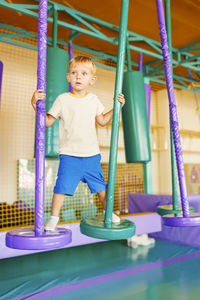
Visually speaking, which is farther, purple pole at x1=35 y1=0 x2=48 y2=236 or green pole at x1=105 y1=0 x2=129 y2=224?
green pole at x1=105 y1=0 x2=129 y2=224

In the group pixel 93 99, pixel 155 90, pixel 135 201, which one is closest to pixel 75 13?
pixel 93 99

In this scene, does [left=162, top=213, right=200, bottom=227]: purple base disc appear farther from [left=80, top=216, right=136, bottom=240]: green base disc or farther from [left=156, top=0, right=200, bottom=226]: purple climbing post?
[left=80, top=216, right=136, bottom=240]: green base disc

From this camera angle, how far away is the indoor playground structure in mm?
Answer: 901

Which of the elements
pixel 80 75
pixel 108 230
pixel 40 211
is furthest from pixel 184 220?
pixel 80 75

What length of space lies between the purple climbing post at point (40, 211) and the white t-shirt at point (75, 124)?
268mm

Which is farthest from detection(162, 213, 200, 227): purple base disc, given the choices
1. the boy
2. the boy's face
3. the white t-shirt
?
the boy's face

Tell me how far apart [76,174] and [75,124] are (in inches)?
7.7

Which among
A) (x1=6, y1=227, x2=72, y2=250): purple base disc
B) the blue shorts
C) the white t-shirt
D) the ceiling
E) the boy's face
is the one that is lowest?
(x1=6, y1=227, x2=72, y2=250): purple base disc

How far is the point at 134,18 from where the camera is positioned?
3.06 metres

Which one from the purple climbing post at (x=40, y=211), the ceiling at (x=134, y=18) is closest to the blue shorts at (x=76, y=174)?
the purple climbing post at (x=40, y=211)

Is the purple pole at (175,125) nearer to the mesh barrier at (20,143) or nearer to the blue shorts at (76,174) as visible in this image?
the blue shorts at (76,174)

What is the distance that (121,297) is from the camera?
5.54 feet

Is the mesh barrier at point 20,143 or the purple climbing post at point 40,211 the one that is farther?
the mesh barrier at point 20,143

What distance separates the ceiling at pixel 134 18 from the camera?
2.77 m
